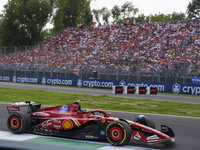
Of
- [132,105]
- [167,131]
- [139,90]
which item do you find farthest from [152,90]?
[167,131]

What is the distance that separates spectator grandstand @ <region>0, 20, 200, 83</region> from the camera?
872 inches

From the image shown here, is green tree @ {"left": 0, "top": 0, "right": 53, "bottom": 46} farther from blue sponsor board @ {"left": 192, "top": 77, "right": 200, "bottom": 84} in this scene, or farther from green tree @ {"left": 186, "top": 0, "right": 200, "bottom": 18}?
blue sponsor board @ {"left": 192, "top": 77, "right": 200, "bottom": 84}

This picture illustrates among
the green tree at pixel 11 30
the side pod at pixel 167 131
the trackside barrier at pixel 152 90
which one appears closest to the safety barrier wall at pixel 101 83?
the trackside barrier at pixel 152 90

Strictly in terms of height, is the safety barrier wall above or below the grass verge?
above

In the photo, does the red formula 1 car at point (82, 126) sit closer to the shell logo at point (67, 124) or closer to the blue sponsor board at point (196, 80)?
the shell logo at point (67, 124)

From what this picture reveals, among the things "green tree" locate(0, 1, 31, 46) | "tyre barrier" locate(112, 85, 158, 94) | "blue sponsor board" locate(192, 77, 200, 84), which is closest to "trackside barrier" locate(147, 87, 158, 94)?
"tyre barrier" locate(112, 85, 158, 94)

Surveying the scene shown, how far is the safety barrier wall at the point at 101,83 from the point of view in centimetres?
2016

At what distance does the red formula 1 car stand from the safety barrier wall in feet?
49.2

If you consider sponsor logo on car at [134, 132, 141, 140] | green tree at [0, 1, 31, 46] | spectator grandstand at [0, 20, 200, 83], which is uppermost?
green tree at [0, 1, 31, 46]

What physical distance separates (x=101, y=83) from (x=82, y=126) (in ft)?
61.4

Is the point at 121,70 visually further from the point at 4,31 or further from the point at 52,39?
the point at 4,31

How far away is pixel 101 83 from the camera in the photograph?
24.4 m

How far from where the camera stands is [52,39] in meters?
37.0

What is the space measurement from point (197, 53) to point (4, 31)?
134ft
